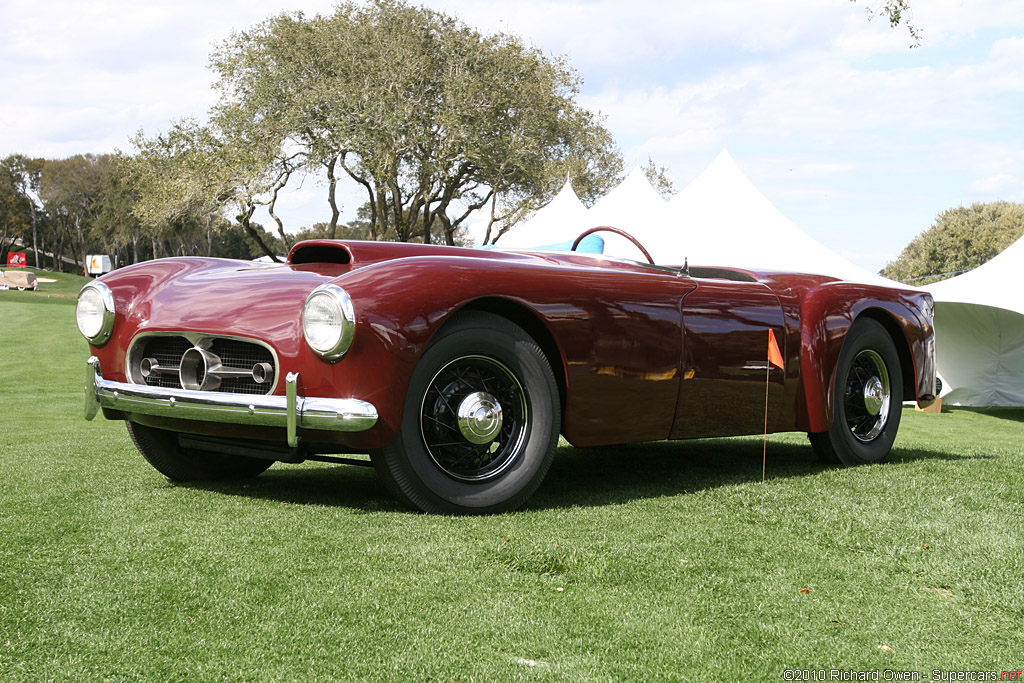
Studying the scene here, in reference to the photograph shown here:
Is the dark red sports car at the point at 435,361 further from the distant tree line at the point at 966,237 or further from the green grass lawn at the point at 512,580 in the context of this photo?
the distant tree line at the point at 966,237

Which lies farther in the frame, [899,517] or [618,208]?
[618,208]

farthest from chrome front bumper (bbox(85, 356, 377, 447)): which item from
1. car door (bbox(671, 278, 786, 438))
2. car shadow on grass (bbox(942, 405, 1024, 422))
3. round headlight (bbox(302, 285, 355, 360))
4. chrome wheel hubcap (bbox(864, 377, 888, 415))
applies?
car shadow on grass (bbox(942, 405, 1024, 422))

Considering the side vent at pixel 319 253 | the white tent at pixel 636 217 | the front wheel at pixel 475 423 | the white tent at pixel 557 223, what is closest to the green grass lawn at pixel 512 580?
the front wheel at pixel 475 423

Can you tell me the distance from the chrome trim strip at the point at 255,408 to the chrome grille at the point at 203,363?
8 centimetres

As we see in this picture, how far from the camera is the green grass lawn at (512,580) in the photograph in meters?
2.12

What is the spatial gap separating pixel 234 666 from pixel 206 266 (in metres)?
2.77

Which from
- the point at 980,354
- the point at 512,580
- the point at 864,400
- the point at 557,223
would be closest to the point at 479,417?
the point at 512,580

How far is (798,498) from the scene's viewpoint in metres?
3.98

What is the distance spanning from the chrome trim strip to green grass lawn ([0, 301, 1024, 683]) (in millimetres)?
360

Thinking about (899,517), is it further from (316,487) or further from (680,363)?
(316,487)

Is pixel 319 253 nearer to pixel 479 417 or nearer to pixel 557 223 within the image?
pixel 479 417

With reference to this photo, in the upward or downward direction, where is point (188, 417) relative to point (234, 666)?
upward

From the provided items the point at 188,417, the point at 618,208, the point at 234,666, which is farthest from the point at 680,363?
the point at 618,208

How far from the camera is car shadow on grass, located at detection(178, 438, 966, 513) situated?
393 cm
